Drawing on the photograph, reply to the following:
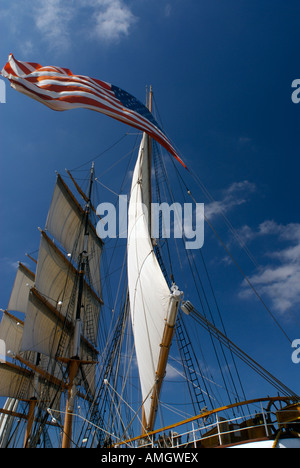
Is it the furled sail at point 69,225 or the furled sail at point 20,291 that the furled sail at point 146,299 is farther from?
the furled sail at point 20,291

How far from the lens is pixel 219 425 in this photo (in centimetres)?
731

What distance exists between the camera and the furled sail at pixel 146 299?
10914 mm

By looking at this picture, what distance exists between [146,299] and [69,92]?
8410 mm

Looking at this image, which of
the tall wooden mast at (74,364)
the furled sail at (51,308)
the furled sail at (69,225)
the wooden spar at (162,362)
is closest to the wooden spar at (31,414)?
the furled sail at (51,308)

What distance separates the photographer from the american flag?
11953mm

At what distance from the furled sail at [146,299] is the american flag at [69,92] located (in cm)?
374

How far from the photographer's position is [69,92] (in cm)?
1252

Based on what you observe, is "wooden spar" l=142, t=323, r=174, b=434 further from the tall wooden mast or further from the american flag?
the american flag

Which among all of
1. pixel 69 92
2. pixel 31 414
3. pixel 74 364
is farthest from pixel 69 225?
pixel 69 92

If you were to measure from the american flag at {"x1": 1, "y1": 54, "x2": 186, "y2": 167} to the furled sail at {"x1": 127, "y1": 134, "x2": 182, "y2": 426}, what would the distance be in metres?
3.74

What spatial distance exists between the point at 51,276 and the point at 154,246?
16.9 metres

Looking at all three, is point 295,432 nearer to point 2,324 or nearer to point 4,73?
point 4,73

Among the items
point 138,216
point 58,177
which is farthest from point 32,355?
point 138,216

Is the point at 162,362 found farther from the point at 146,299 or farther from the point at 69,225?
the point at 69,225
